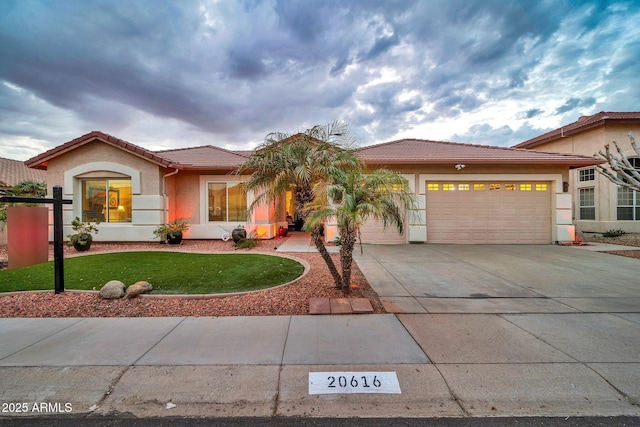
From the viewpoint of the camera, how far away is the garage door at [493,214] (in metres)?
11.9

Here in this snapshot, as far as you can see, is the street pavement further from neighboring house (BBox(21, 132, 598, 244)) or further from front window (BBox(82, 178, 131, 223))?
front window (BBox(82, 178, 131, 223))

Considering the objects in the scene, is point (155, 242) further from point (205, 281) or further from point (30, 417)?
point (30, 417)

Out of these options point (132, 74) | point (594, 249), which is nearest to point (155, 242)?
point (132, 74)

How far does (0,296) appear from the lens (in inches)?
205

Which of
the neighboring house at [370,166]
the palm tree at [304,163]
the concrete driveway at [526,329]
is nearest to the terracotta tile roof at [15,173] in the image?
the neighboring house at [370,166]

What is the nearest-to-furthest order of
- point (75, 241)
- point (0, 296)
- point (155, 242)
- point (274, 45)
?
1. point (0, 296)
2. point (75, 241)
3. point (155, 242)
4. point (274, 45)

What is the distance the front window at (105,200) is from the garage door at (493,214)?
540 inches

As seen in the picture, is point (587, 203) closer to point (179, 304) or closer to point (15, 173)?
point (179, 304)

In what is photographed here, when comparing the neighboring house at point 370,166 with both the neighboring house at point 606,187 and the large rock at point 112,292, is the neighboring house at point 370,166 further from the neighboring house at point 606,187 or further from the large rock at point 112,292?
the large rock at point 112,292

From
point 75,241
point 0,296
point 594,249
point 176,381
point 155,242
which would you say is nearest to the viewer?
point 176,381

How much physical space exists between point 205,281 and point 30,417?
3.81 metres

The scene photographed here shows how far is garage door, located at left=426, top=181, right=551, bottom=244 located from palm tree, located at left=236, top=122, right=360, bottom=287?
809cm

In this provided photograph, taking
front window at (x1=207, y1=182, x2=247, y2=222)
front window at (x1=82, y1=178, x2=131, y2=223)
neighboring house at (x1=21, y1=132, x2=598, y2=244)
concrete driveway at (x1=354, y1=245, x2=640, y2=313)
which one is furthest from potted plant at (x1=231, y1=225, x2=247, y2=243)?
concrete driveway at (x1=354, y1=245, x2=640, y2=313)

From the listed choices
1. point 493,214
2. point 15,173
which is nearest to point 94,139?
point 15,173
